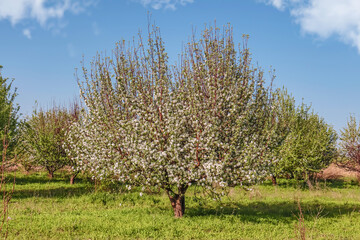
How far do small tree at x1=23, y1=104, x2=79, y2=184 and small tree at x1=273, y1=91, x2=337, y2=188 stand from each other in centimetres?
2038

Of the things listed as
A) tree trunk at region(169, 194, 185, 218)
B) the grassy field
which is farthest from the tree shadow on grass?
tree trunk at region(169, 194, 185, 218)

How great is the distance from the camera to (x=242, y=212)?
59.2 feet

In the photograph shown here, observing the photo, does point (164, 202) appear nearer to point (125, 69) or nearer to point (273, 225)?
point (273, 225)

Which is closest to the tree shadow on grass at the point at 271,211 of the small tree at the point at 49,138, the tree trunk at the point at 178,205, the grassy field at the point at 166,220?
the grassy field at the point at 166,220

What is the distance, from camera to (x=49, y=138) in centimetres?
3116

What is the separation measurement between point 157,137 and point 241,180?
432 cm

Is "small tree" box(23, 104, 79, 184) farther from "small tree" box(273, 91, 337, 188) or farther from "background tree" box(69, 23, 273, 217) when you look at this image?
"small tree" box(273, 91, 337, 188)

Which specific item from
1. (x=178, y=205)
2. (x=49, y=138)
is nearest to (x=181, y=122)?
(x=178, y=205)

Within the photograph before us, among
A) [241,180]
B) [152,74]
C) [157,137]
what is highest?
[152,74]

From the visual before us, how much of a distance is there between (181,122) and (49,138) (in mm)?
→ 21246

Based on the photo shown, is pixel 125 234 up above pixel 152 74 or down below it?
below

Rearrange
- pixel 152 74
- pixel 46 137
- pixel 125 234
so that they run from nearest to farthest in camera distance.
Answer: pixel 125 234 → pixel 152 74 → pixel 46 137

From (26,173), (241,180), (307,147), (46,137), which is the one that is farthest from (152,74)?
(26,173)

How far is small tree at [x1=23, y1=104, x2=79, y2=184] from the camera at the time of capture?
31.2 meters
